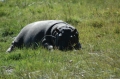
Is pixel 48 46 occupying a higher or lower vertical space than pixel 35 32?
lower

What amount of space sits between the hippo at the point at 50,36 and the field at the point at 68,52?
39cm

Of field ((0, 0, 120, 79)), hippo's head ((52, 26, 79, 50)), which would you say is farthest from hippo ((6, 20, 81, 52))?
field ((0, 0, 120, 79))

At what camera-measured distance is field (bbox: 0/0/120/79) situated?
20.2 ft

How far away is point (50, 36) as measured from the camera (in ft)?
30.8

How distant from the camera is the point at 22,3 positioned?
17.5 meters

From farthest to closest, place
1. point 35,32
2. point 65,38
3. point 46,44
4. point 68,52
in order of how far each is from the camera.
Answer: point 35,32 → point 46,44 → point 65,38 → point 68,52

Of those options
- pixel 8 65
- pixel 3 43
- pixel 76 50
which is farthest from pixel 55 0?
pixel 8 65

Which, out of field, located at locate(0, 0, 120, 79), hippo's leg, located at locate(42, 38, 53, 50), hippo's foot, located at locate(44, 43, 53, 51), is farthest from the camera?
hippo's leg, located at locate(42, 38, 53, 50)

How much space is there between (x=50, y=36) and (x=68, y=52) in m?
1.21

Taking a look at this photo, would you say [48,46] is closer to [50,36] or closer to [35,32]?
[50,36]

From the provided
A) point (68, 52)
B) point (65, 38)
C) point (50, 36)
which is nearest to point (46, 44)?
point (50, 36)

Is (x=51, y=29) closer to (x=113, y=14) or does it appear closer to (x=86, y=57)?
(x=86, y=57)

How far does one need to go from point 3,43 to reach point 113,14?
16.9 ft

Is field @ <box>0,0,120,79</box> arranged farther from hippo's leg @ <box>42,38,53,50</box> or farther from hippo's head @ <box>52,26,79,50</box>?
hippo's leg @ <box>42,38,53,50</box>
